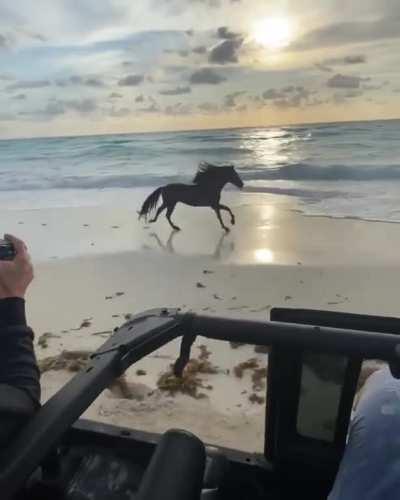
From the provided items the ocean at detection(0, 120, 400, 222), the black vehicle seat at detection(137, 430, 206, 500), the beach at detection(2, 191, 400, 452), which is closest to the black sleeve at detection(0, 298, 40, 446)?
the black vehicle seat at detection(137, 430, 206, 500)

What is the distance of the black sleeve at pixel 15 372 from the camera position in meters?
0.53

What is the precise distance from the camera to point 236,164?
6.67m

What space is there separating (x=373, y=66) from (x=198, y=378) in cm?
608

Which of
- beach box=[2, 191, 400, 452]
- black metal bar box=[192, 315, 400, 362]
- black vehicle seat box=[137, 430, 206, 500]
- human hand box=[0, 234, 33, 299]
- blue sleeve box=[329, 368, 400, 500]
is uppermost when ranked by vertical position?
human hand box=[0, 234, 33, 299]

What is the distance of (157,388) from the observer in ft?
5.18

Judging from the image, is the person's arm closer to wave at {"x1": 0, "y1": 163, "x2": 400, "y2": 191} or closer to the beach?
the beach

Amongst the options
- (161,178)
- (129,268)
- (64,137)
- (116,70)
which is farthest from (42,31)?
(129,268)

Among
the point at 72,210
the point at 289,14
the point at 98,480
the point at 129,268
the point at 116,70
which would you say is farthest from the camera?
the point at 116,70

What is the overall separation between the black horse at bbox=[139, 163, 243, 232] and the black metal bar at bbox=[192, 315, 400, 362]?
2.63 m

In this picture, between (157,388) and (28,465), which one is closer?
(28,465)

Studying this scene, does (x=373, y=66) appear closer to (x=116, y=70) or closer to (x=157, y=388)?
(x=116, y=70)

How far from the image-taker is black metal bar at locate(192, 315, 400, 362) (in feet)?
2.31

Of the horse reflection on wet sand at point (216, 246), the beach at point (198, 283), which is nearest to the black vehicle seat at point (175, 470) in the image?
the beach at point (198, 283)

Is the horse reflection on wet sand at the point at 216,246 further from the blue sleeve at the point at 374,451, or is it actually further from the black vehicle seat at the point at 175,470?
the black vehicle seat at the point at 175,470
